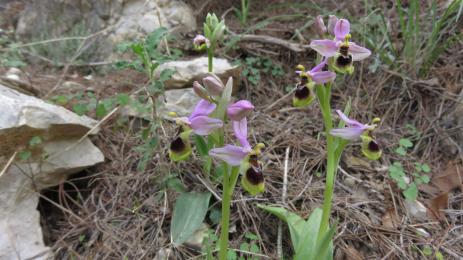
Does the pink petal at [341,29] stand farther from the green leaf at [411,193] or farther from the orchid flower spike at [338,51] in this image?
the green leaf at [411,193]

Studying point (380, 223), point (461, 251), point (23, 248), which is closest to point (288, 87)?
point (380, 223)

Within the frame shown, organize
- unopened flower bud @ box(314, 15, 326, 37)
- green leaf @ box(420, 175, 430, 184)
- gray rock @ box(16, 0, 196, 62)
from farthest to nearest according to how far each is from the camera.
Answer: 1. gray rock @ box(16, 0, 196, 62)
2. green leaf @ box(420, 175, 430, 184)
3. unopened flower bud @ box(314, 15, 326, 37)

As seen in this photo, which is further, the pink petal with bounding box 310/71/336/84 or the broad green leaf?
the broad green leaf

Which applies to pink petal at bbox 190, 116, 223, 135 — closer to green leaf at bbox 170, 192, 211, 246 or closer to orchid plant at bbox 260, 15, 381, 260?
orchid plant at bbox 260, 15, 381, 260

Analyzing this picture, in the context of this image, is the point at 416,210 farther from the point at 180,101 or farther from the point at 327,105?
the point at 180,101

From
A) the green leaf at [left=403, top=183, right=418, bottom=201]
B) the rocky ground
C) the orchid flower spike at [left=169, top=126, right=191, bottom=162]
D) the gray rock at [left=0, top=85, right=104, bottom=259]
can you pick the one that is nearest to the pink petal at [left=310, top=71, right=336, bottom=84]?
the orchid flower spike at [left=169, top=126, right=191, bottom=162]

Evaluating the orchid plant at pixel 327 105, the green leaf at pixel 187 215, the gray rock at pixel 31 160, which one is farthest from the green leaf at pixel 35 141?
the orchid plant at pixel 327 105
